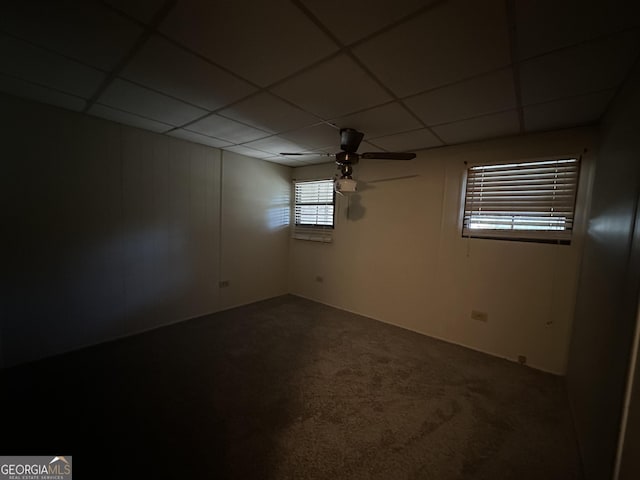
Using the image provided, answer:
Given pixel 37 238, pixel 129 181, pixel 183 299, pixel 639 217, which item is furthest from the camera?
pixel 183 299

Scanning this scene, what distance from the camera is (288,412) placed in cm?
177

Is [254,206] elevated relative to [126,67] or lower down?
lower down

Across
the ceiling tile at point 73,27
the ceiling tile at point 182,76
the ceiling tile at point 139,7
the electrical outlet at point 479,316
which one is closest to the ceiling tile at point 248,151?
the ceiling tile at point 182,76

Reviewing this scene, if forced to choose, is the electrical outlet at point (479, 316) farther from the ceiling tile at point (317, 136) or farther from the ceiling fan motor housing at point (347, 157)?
the ceiling tile at point (317, 136)

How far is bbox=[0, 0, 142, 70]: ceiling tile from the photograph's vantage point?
45.2 inches

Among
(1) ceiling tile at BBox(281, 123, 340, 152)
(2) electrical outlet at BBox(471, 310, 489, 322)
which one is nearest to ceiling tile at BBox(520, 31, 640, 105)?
(1) ceiling tile at BBox(281, 123, 340, 152)

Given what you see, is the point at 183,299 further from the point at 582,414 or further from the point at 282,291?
the point at 582,414

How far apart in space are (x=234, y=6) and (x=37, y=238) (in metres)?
2.67

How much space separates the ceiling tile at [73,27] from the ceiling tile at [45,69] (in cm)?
12

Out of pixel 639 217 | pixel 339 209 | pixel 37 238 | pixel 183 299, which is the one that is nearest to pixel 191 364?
pixel 183 299

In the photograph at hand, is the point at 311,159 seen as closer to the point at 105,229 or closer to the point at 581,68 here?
the point at 105,229

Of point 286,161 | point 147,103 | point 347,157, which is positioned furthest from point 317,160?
point 147,103

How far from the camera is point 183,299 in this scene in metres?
3.29

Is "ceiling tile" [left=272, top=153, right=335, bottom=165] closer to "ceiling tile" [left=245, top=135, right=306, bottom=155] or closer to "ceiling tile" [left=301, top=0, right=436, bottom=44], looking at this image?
"ceiling tile" [left=245, top=135, right=306, bottom=155]
